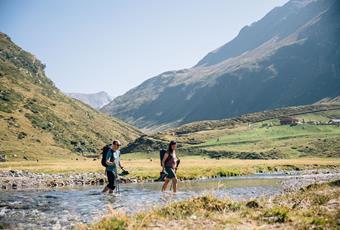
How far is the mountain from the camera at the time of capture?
12838 centimetres

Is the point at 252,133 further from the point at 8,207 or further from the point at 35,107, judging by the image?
the point at 8,207

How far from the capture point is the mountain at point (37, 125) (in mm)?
128375

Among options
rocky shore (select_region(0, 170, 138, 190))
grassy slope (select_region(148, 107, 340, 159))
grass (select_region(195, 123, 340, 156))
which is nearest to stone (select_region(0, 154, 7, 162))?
rocky shore (select_region(0, 170, 138, 190))

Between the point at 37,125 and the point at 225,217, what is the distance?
143103 mm

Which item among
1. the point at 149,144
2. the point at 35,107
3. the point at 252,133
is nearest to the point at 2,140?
the point at 35,107

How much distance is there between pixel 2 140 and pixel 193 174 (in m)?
77.7

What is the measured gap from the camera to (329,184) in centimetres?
2841

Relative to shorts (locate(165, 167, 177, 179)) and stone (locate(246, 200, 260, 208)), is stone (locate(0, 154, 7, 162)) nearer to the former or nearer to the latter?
shorts (locate(165, 167, 177, 179))

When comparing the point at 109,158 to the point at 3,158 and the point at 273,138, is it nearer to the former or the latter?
the point at 3,158

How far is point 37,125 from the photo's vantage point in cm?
15000

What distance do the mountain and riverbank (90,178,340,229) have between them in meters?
105

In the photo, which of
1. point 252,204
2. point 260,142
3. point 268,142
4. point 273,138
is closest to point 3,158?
point 260,142

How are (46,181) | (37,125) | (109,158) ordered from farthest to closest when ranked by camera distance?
(37,125), (46,181), (109,158)

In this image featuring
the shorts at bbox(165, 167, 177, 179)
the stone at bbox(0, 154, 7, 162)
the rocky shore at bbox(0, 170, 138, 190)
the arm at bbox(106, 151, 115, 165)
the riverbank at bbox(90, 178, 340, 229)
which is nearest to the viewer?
the riverbank at bbox(90, 178, 340, 229)
